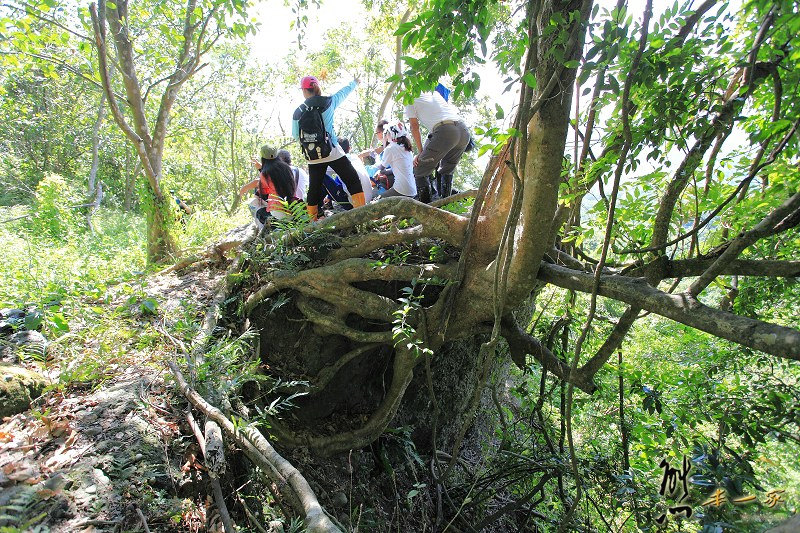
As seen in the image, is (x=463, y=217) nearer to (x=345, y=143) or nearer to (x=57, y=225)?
(x=345, y=143)

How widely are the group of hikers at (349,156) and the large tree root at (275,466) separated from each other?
99.7 inches

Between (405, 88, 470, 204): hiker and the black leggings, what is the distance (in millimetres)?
886

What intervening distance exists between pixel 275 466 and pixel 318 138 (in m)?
3.44

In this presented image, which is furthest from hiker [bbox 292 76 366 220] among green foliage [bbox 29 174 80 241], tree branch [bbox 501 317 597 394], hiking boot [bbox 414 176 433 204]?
green foliage [bbox 29 174 80 241]

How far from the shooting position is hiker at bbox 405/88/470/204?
4.85 metres

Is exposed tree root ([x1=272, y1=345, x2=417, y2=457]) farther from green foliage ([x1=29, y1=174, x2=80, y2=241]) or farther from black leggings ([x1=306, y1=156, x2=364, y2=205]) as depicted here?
green foliage ([x1=29, y1=174, x2=80, y2=241])

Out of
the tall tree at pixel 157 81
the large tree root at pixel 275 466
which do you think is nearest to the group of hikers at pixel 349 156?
the tall tree at pixel 157 81

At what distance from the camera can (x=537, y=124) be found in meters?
2.54

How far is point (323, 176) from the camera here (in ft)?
16.0

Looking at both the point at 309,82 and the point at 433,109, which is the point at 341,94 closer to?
the point at 309,82

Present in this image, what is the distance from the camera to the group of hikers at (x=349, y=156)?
4.62 meters

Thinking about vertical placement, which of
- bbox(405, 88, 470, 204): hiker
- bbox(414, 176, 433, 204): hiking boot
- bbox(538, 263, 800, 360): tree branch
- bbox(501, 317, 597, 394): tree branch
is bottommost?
bbox(501, 317, 597, 394): tree branch

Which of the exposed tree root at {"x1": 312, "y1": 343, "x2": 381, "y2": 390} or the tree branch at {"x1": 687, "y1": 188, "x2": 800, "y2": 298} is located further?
the exposed tree root at {"x1": 312, "y1": 343, "x2": 381, "y2": 390}

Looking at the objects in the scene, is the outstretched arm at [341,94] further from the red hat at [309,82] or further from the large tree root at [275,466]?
the large tree root at [275,466]
